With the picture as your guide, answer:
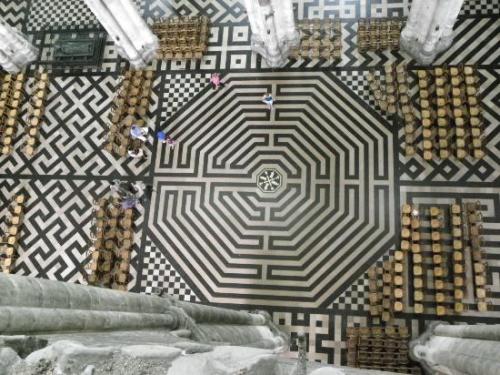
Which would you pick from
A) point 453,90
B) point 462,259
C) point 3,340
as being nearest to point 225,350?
point 3,340

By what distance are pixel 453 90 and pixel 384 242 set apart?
3.93m

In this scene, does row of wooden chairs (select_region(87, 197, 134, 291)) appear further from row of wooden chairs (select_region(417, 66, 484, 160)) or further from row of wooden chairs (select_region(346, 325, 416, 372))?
row of wooden chairs (select_region(417, 66, 484, 160))

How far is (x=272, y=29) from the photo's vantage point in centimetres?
1109

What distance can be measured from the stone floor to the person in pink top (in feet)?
0.65

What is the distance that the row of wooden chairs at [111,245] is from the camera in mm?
11422

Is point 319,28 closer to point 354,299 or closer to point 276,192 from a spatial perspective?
point 276,192

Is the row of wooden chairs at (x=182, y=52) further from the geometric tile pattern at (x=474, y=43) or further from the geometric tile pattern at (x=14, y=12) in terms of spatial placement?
the geometric tile pattern at (x=474, y=43)

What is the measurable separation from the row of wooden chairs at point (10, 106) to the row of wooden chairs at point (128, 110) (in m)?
2.65

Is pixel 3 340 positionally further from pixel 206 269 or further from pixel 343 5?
pixel 343 5

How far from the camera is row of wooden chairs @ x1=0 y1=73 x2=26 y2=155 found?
12867mm

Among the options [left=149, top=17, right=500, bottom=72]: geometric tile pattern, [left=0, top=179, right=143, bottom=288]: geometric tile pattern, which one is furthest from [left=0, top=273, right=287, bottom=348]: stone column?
[left=149, top=17, right=500, bottom=72]: geometric tile pattern

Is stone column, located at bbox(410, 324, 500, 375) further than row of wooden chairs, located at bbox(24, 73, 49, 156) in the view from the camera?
No

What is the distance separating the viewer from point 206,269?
37.2 feet

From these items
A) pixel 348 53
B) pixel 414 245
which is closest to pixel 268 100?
pixel 348 53
